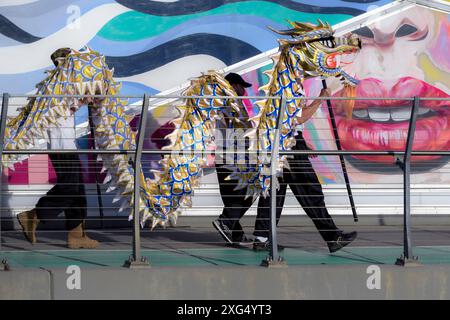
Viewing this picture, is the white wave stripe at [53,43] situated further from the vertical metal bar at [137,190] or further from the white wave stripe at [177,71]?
the vertical metal bar at [137,190]

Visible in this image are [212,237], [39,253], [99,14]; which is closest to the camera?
[39,253]

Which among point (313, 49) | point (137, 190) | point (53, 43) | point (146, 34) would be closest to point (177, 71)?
point (146, 34)

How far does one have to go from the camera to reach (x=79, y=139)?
10.4 metres

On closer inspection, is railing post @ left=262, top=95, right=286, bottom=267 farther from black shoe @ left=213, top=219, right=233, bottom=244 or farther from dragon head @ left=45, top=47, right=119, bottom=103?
dragon head @ left=45, top=47, right=119, bottom=103

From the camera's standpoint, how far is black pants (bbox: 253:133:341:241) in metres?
8.90

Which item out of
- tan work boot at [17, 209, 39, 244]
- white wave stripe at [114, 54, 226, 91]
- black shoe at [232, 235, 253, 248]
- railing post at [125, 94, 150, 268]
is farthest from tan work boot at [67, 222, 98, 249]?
white wave stripe at [114, 54, 226, 91]

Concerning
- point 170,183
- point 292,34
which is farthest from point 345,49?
point 170,183

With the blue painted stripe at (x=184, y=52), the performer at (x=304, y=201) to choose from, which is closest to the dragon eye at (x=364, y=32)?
the blue painted stripe at (x=184, y=52)

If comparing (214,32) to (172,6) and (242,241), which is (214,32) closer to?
(172,6)

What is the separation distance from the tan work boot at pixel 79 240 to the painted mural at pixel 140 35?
62.8 inches

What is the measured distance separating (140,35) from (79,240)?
2666mm

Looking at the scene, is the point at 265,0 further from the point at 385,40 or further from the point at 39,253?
the point at 39,253

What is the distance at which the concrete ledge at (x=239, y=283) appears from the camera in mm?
7355

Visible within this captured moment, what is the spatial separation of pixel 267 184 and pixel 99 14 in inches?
127
